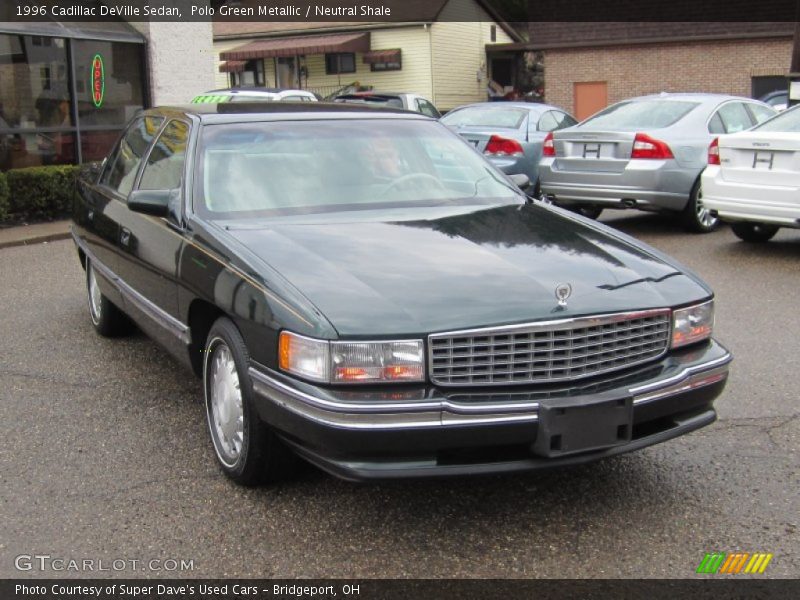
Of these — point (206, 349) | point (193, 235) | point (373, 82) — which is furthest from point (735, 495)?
point (373, 82)

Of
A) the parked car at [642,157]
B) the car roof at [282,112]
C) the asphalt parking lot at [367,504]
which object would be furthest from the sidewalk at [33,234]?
the car roof at [282,112]

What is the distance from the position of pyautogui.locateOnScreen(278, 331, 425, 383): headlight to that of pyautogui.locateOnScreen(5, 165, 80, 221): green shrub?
950cm

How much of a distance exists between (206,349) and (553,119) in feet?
32.9

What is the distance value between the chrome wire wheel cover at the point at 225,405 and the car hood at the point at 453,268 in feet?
1.57

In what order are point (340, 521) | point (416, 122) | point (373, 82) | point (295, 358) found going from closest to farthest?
point (295, 358)
point (340, 521)
point (416, 122)
point (373, 82)

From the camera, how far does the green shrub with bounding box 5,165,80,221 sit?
39.7 feet

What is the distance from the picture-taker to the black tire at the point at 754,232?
9.84 metres

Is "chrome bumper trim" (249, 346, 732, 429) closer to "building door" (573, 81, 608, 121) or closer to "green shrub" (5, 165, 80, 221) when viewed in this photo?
"green shrub" (5, 165, 80, 221)

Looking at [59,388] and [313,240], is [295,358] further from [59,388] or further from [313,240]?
[59,388]

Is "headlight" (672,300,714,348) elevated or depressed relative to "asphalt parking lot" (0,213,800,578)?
elevated

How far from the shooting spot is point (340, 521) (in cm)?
364

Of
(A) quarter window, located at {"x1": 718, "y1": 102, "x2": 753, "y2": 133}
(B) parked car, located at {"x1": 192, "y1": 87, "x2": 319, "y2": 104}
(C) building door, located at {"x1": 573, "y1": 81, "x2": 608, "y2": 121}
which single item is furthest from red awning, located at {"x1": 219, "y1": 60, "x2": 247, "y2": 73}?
Result: (A) quarter window, located at {"x1": 718, "y1": 102, "x2": 753, "y2": 133}

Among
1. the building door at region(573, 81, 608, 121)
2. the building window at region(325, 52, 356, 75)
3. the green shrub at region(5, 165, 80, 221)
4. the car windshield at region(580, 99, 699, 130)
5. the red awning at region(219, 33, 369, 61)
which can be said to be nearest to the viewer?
the car windshield at region(580, 99, 699, 130)

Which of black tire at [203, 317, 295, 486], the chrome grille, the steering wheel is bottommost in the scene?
black tire at [203, 317, 295, 486]
